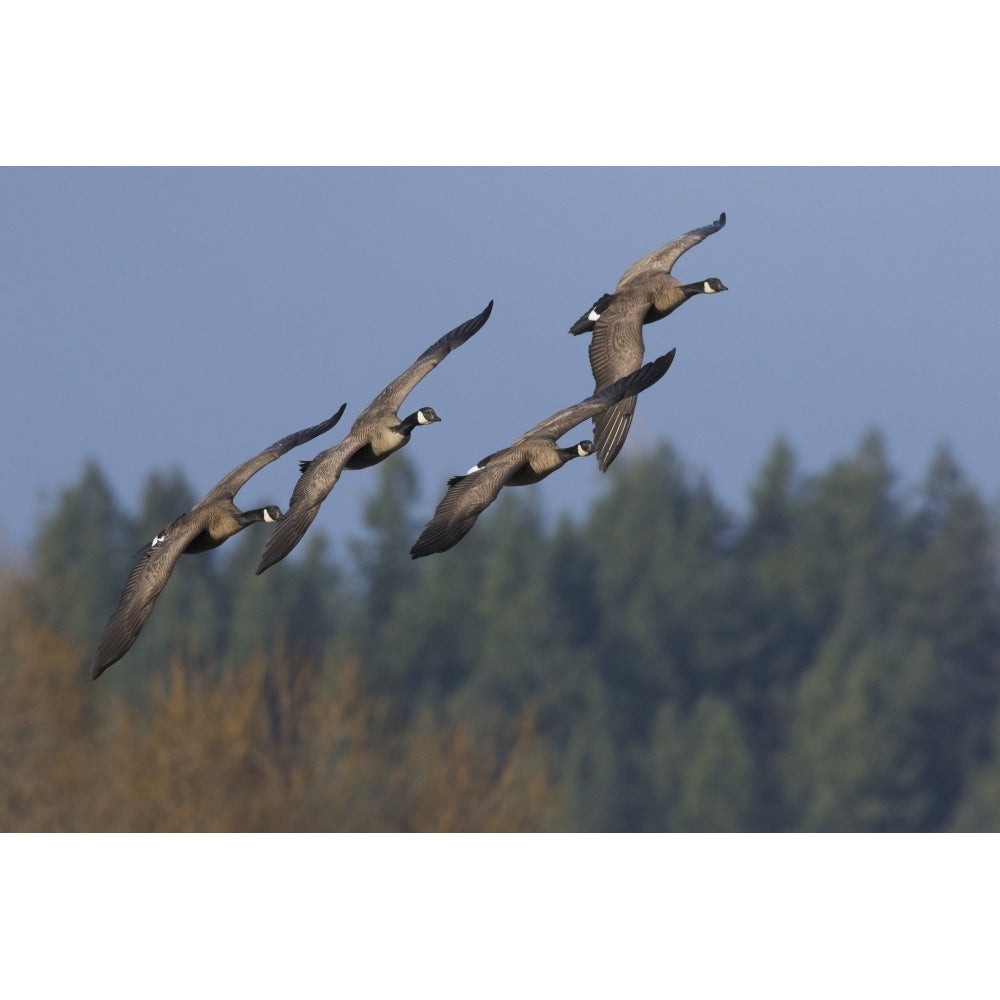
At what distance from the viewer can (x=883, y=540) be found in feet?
186

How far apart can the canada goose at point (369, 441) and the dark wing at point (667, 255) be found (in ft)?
4.73

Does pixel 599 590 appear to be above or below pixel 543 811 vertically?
above

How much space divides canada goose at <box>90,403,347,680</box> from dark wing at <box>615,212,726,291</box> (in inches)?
118

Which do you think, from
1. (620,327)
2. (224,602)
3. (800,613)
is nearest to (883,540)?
(800,613)

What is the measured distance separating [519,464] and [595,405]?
649 millimetres

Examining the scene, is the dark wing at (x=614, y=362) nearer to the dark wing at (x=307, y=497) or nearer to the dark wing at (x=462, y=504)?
the dark wing at (x=462, y=504)

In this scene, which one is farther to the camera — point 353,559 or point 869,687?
point 353,559

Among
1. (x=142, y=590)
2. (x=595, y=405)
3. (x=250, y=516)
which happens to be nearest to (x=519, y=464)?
(x=595, y=405)

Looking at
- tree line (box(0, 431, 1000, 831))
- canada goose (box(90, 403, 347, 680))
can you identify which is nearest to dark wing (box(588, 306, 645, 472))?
canada goose (box(90, 403, 347, 680))

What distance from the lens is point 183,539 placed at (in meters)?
12.5

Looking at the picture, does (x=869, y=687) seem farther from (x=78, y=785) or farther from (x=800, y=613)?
(x=78, y=785)

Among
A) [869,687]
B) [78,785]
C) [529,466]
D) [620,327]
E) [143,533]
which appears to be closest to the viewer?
[529,466]

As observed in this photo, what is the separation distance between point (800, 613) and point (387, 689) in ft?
35.5

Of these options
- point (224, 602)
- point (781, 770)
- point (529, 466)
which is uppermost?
point (224, 602)
